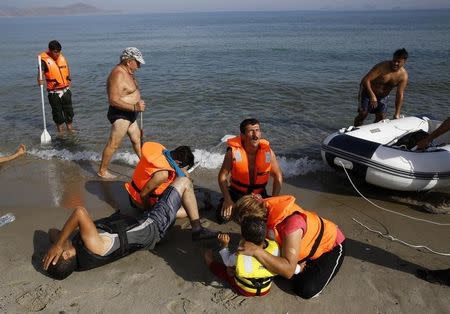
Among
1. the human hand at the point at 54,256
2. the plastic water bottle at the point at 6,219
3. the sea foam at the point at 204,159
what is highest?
the human hand at the point at 54,256

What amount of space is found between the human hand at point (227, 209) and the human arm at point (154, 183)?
0.66m

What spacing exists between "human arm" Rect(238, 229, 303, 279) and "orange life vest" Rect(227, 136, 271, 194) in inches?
54.3

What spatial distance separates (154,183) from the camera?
4.02m

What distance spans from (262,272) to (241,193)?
1.51 metres

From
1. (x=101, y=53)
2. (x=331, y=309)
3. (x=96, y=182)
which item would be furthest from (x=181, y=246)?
(x=101, y=53)

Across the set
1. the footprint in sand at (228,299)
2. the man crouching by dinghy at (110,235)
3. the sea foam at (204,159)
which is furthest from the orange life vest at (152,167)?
the sea foam at (204,159)

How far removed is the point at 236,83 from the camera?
13.7 meters

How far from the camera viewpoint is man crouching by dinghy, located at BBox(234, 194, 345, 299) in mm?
2941

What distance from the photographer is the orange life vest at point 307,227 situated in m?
3.04

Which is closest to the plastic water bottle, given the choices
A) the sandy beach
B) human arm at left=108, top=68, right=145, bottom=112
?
the sandy beach

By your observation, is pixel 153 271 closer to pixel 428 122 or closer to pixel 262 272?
pixel 262 272

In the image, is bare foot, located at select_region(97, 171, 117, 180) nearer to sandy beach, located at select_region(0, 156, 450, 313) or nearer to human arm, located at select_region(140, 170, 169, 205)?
sandy beach, located at select_region(0, 156, 450, 313)

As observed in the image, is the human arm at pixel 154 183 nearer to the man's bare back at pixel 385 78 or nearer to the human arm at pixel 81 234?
the human arm at pixel 81 234

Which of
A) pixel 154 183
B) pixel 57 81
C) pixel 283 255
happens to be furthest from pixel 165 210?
pixel 57 81
